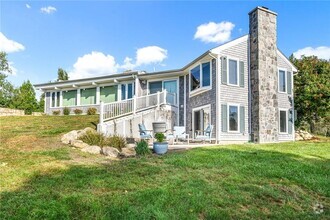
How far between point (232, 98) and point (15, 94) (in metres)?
29.9

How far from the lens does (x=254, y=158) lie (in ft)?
27.5

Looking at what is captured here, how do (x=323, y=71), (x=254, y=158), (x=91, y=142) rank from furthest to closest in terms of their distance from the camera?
(x=323, y=71) → (x=91, y=142) → (x=254, y=158)

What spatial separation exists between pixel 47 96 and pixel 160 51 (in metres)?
19.0

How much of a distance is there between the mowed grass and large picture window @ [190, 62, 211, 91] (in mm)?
7685

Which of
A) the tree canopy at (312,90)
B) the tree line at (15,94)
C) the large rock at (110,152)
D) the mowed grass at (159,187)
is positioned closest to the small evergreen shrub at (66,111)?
the tree line at (15,94)

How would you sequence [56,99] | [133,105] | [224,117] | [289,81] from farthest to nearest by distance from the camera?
1. [56,99]
2. [289,81]
3. [133,105]
4. [224,117]

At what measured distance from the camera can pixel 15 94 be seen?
113 feet

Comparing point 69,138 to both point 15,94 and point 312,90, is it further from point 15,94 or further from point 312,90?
point 15,94

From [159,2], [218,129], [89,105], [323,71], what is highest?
[159,2]

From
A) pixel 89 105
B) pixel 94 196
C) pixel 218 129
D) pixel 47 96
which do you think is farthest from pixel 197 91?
pixel 47 96

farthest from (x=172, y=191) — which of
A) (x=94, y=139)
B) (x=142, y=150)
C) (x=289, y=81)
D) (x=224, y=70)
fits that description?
(x=289, y=81)

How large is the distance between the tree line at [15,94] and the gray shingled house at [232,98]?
2196 centimetres

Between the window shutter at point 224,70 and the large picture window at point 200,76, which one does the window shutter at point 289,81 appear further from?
the large picture window at point 200,76

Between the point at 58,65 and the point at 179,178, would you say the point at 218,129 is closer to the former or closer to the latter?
the point at 179,178
